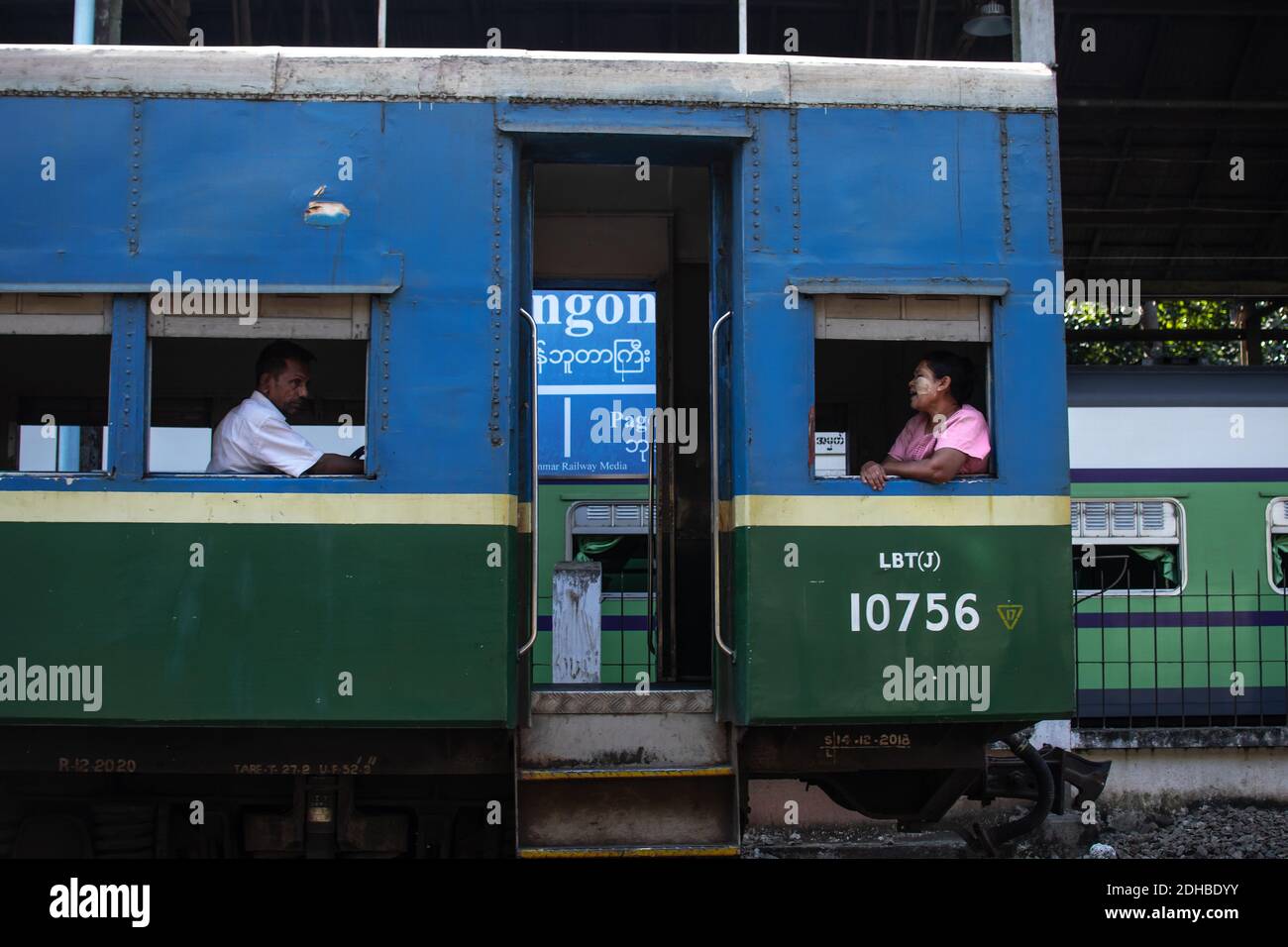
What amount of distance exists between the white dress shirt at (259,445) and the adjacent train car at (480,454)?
0.64ft

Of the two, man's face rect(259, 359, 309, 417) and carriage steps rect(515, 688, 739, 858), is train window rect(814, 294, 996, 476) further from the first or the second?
man's face rect(259, 359, 309, 417)

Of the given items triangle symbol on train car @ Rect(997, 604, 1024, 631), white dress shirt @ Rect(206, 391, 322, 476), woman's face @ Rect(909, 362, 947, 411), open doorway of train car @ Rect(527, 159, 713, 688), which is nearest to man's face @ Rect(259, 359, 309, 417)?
white dress shirt @ Rect(206, 391, 322, 476)

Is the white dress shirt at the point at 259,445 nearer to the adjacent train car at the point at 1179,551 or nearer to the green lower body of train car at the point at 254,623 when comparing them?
the green lower body of train car at the point at 254,623

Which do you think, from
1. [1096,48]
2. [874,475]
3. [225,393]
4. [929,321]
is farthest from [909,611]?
[1096,48]

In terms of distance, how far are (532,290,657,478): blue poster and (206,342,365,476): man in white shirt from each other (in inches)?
163

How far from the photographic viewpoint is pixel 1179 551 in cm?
975

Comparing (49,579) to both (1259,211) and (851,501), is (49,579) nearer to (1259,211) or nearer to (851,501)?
(851,501)

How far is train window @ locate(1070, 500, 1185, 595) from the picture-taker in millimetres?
9680

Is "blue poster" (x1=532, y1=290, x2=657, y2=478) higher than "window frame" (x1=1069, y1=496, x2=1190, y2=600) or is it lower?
higher

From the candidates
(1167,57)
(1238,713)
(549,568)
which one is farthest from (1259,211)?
(549,568)

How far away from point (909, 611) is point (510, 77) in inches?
106

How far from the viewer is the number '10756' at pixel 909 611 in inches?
189
